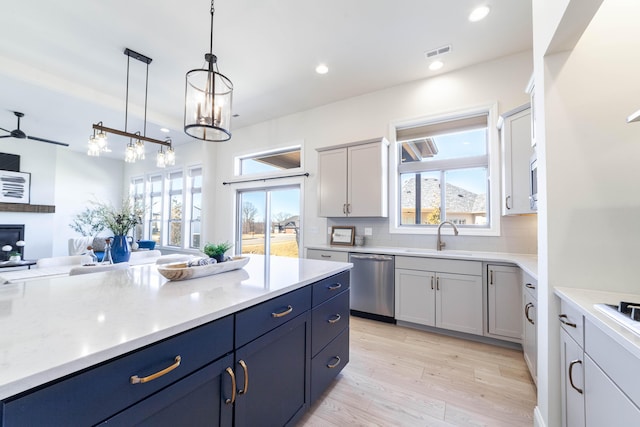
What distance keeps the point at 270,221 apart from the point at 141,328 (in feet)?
14.1

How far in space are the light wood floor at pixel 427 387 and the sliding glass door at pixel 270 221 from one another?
2.52 m

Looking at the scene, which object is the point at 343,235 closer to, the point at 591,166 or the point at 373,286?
the point at 373,286

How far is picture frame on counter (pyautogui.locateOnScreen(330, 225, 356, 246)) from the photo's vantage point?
3895 millimetres

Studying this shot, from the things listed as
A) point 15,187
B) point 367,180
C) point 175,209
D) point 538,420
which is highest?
point 15,187

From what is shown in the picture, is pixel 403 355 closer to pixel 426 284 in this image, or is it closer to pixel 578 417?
pixel 426 284

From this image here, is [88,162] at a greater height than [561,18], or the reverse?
[88,162]

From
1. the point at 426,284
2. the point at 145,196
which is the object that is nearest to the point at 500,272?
the point at 426,284

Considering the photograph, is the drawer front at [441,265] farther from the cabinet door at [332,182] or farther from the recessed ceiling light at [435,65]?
the recessed ceiling light at [435,65]

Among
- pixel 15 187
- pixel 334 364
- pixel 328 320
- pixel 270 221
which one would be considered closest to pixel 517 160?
pixel 328 320

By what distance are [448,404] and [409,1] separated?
3.36 metres

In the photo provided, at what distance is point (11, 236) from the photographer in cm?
578

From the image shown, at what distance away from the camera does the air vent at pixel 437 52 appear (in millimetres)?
2943

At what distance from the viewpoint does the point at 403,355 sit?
8.07ft

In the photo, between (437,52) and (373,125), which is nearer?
(437,52)
